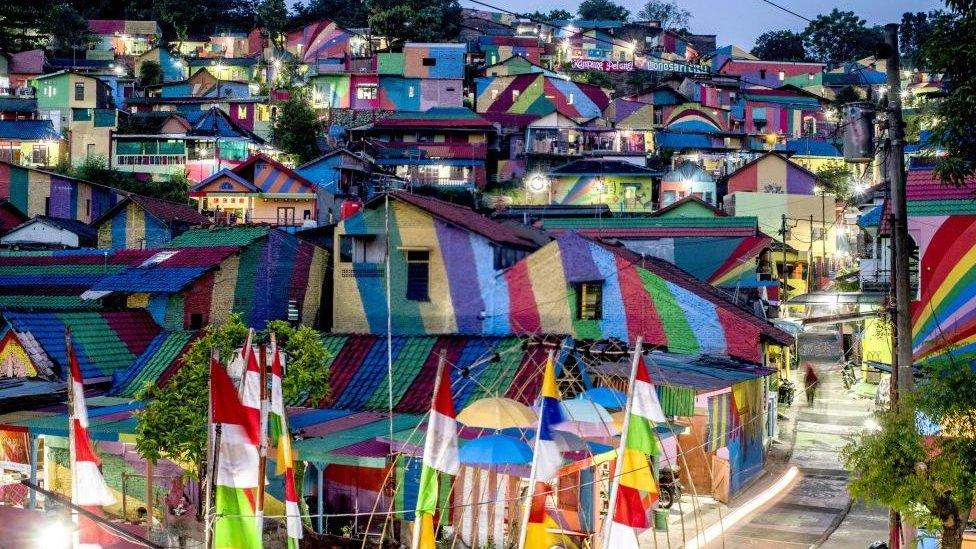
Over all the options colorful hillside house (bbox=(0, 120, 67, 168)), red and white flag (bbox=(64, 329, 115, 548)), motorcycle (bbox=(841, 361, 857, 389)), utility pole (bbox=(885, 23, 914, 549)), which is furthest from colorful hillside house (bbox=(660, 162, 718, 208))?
red and white flag (bbox=(64, 329, 115, 548))

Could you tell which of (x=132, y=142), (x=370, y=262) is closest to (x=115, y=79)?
(x=132, y=142)

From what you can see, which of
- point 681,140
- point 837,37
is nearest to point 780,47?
point 837,37

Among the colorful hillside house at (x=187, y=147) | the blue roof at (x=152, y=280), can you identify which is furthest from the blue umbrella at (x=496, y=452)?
the colorful hillside house at (x=187, y=147)

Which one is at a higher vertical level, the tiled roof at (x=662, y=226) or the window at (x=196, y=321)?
the tiled roof at (x=662, y=226)

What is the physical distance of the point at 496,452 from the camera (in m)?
14.5

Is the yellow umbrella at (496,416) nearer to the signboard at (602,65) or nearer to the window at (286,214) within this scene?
the window at (286,214)

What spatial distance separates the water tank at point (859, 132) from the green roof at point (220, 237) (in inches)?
724

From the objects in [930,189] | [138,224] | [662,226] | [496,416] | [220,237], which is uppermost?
[138,224]

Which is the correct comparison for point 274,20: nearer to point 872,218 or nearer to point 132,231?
point 132,231

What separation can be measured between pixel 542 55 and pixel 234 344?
69.6 m

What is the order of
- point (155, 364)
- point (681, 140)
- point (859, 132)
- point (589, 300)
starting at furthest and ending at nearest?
point (681, 140) < point (589, 300) < point (155, 364) < point (859, 132)

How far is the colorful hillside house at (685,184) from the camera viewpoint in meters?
55.7

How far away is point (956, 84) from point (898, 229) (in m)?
3.39

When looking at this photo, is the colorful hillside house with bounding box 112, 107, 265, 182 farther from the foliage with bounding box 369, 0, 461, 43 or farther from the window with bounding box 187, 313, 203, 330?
the window with bounding box 187, 313, 203, 330
